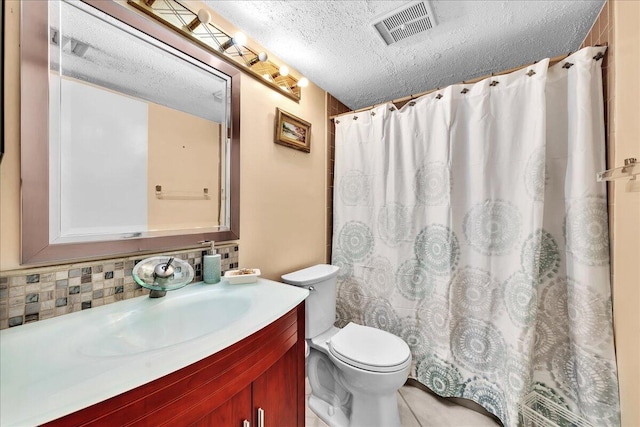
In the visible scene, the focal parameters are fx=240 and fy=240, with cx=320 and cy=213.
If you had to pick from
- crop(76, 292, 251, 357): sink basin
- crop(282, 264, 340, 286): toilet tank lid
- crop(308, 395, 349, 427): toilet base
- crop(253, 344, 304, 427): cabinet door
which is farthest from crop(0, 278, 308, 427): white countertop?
crop(308, 395, 349, 427): toilet base

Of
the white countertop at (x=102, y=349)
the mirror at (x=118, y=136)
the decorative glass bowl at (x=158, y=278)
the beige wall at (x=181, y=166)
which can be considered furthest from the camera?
the beige wall at (x=181, y=166)

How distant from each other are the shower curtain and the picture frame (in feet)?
1.76

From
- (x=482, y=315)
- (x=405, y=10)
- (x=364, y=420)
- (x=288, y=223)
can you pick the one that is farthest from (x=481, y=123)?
(x=364, y=420)

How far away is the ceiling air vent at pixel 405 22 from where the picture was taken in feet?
3.99

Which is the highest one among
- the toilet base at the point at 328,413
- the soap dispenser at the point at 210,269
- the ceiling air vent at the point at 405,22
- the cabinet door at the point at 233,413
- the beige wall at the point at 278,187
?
the ceiling air vent at the point at 405,22

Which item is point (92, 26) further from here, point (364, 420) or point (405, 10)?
point (364, 420)

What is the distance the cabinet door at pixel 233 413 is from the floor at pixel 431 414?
0.90 metres

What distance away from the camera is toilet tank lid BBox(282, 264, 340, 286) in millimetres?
1503

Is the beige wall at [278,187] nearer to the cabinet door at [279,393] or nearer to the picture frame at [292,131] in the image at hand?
the picture frame at [292,131]

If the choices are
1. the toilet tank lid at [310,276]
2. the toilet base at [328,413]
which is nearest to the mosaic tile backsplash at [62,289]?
the toilet tank lid at [310,276]

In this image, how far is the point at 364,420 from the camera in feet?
4.29

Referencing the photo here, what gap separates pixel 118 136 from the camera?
0.93 meters

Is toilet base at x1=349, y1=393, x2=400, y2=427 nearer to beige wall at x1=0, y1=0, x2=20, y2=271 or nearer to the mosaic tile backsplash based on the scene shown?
the mosaic tile backsplash

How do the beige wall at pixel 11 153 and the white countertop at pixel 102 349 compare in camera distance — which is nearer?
the white countertop at pixel 102 349
